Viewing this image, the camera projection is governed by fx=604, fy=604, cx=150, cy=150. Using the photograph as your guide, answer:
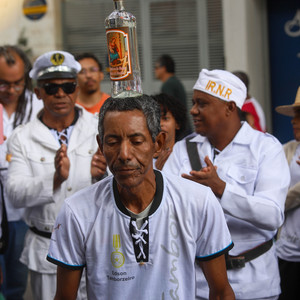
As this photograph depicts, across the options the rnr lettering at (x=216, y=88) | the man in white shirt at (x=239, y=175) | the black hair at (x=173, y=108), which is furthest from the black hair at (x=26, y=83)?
the rnr lettering at (x=216, y=88)

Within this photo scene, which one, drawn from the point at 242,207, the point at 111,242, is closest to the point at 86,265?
the point at 111,242

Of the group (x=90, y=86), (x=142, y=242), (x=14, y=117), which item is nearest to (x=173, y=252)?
(x=142, y=242)

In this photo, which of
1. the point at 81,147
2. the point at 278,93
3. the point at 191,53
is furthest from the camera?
the point at 191,53

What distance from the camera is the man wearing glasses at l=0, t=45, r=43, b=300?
474cm

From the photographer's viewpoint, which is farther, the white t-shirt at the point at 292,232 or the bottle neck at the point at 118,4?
the white t-shirt at the point at 292,232

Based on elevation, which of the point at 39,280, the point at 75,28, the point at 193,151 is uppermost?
the point at 75,28

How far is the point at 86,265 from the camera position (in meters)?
2.65

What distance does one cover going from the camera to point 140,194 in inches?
104

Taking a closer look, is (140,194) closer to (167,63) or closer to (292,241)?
(292,241)

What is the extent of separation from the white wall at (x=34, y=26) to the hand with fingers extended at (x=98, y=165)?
22.7ft

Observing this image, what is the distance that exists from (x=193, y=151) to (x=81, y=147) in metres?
0.79

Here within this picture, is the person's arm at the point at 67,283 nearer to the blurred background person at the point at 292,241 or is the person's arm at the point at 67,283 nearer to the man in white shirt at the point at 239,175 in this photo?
the man in white shirt at the point at 239,175

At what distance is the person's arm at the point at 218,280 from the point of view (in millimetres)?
2627

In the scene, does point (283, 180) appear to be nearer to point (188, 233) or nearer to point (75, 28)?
point (188, 233)
